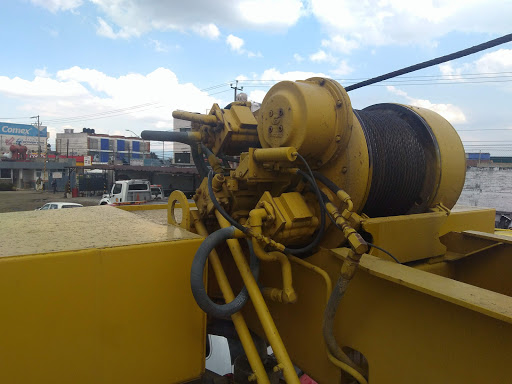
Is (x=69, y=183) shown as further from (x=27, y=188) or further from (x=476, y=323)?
(x=476, y=323)

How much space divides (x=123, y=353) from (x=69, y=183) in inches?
1437

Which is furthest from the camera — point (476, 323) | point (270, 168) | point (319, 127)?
point (270, 168)

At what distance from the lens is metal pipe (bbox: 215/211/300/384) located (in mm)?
1853

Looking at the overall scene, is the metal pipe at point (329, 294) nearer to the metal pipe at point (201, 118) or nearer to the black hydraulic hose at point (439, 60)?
the metal pipe at point (201, 118)

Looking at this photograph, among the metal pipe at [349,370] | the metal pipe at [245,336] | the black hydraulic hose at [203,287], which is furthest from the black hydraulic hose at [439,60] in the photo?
the metal pipe at [349,370]

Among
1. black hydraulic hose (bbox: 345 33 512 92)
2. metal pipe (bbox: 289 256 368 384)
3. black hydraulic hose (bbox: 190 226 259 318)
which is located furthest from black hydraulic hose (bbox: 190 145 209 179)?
black hydraulic hose (bbox: 345 33 512 92)

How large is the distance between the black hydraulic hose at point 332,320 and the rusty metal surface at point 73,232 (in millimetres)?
953

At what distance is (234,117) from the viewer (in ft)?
→ 9.34

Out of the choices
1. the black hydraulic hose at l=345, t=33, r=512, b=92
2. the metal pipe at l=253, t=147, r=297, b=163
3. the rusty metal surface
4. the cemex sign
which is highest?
the cemex sign

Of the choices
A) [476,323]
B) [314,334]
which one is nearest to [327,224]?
[314,334]

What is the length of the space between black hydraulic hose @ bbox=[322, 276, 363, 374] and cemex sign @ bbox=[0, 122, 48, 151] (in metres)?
68.7

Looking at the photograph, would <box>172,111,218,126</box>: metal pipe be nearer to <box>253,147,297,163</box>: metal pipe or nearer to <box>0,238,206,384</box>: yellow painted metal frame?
<box>253,147,297,163</box>: metal pipe

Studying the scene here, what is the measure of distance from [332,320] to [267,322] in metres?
0.36

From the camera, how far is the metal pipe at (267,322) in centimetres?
185
